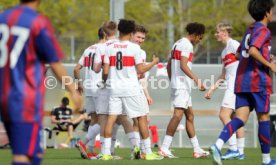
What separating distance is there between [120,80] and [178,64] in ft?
3.88

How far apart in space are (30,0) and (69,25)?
40115mm

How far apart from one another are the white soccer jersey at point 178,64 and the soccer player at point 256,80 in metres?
3.16

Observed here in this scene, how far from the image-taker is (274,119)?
22.8 m

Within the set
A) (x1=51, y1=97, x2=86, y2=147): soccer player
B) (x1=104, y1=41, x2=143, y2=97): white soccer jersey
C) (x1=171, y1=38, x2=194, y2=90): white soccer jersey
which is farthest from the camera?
(x1=51, y1=97, x2=86, y2=147): soccer player

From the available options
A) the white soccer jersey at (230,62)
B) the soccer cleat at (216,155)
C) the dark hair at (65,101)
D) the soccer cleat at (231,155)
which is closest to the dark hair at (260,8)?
the soccer cleat at (216,155)

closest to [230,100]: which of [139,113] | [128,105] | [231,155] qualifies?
[231,155]

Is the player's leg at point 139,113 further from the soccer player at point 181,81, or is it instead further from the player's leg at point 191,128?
the player's leg at point 191,128

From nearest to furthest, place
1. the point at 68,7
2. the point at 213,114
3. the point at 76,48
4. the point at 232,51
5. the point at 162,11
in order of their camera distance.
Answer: the point at 232,51, the point at 213,114, the point at 162,11, the point at 68,7, the point at 76,48

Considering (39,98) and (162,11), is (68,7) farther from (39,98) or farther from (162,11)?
(39,98)

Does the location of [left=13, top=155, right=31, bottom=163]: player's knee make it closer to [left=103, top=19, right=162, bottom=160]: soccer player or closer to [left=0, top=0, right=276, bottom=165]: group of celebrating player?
[left=0, top=0, right=276, bottom=165]: group of celebrating player

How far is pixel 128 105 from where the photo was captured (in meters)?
14.2

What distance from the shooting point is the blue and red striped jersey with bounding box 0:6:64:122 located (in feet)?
23.7

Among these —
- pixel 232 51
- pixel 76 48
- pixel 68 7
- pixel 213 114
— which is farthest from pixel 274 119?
pixel 76 48

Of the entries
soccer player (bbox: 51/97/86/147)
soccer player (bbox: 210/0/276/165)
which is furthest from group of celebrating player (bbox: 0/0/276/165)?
soccer player (bbox: 51/97/86/147)
